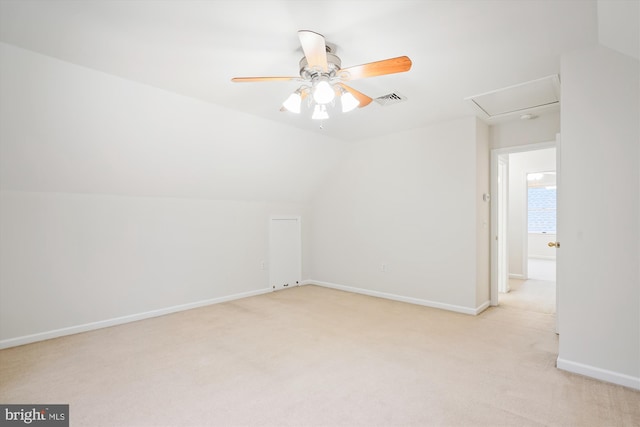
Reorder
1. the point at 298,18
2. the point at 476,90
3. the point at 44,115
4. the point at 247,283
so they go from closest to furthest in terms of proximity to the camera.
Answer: the point at 298,18 → the point at 44,115 → the point at 476,90 → the point at 247,283

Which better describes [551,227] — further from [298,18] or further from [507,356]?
[298,18]

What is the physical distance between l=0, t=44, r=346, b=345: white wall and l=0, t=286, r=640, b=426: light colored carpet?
50cm

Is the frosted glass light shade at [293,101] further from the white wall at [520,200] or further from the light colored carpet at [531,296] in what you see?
the white wall at [520,200]

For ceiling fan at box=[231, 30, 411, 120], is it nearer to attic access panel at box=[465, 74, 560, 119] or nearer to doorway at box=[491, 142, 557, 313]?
attic access panel at box=[465, 74, 560, 119]

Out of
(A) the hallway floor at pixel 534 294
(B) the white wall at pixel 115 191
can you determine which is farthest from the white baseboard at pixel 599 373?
(B) the white wall at pixel 115 191

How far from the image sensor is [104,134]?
3145 mm

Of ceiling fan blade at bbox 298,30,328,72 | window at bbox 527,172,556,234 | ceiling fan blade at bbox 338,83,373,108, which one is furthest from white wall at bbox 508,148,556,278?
ceiling fan blade at bbox 298,30,328,72

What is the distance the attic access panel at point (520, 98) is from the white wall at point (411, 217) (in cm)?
36

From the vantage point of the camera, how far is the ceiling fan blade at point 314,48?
6.02ft

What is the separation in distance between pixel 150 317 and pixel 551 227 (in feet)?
34.0

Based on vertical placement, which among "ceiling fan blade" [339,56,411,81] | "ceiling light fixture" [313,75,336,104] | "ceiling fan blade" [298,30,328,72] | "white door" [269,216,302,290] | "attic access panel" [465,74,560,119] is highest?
"attic access panel" [465,74,560,119]

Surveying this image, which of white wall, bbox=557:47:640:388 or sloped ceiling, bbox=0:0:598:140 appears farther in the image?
white wall, bbox=557:47:640:388

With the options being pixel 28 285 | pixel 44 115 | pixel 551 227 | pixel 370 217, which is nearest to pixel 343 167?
pixel 370 217

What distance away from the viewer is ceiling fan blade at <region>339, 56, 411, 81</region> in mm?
1897
